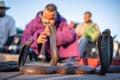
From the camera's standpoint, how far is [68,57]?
291 inches

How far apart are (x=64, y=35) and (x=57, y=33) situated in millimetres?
155

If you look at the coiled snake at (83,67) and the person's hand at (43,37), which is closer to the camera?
the coiled snake at (83,67)

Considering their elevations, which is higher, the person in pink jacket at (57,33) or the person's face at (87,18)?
the person's face at (87,18)

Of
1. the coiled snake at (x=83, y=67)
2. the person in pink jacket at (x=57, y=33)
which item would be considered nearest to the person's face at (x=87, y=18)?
the person in pink jacket at (x=57, y=33)

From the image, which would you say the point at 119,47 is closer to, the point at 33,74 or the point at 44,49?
the point at 44,49

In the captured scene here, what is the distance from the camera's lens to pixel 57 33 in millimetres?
6887

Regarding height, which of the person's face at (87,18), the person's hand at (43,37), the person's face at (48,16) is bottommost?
the person's hand at (43,37)

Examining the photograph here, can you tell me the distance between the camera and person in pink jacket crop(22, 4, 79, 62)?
6.41 m

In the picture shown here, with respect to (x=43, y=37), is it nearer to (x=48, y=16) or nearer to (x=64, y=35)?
(x=48, y=16)

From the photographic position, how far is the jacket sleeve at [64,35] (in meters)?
6.82

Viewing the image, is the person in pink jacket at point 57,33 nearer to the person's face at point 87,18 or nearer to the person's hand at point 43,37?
the person's hand at point 43,37

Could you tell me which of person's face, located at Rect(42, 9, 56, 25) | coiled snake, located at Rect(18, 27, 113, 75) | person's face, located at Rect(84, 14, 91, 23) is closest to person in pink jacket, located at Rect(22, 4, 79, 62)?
person's face, located at Rect(42, 9, 56, 25)

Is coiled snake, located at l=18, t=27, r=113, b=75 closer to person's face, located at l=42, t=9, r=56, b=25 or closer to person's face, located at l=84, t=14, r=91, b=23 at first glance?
person's face, located at l=42, t=9, r=56, b=25

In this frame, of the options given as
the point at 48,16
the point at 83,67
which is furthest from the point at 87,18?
the point at 83,67
